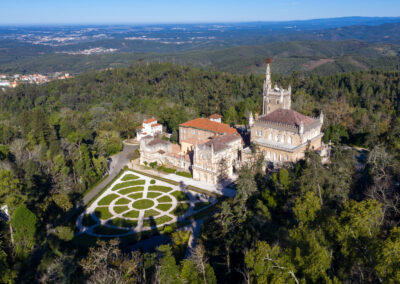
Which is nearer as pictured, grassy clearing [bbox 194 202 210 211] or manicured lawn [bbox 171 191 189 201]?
grassy clearing [bbox 194 202 210 211]

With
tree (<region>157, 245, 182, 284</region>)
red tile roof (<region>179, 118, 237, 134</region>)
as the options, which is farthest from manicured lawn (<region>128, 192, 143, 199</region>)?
tree (<region>157, 245, 182, 284</region>)

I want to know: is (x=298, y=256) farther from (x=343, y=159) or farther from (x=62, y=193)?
(x=62, y=193)

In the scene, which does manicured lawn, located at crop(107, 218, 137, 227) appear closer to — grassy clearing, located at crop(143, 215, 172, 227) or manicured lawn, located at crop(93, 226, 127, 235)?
manicured lawn, located at crop(93, 226, 127, 235)

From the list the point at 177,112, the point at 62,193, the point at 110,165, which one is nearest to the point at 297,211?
the point at 62,193

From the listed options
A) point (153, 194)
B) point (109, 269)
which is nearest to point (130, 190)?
point (153, 194)

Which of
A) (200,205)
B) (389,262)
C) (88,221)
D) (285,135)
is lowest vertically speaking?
(88,221)

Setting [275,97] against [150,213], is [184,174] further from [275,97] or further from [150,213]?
[275,97]
